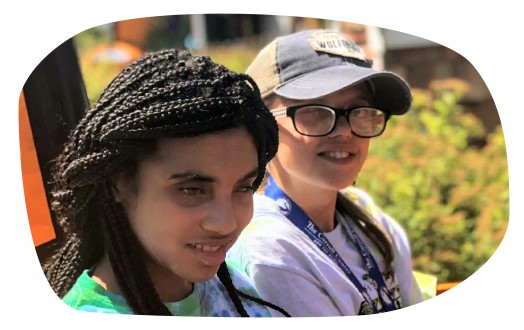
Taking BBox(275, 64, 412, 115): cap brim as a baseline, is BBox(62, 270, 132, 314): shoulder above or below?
below

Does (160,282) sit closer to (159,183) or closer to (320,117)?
(159,183)

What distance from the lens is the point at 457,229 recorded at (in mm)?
1928

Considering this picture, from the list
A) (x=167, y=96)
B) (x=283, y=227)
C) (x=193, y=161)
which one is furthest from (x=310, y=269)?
(x=167, y=96)

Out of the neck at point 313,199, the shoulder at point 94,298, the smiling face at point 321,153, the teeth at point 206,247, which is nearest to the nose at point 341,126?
the smiling face at point 321,153

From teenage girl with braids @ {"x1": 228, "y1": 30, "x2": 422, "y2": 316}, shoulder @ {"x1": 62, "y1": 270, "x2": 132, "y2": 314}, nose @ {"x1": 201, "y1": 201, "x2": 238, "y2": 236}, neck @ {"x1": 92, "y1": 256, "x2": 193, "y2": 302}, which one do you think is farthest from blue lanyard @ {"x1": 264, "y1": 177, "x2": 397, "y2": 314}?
shoulder @ {"x1": 62, "y1": 270, "x2": 132, "y2": 314}

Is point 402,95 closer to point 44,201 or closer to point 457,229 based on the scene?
point 457,229

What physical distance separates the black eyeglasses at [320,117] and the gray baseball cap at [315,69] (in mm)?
27

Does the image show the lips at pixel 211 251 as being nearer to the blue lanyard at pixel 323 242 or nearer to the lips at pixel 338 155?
the blue lanyard at pixel 323 242

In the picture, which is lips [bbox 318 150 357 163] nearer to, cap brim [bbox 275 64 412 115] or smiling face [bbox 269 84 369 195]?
smiling face [bbox 269 84 369 195]

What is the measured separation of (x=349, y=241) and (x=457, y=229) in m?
0.28

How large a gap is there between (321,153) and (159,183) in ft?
1.21

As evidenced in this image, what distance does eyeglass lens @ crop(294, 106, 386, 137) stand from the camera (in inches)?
67.5

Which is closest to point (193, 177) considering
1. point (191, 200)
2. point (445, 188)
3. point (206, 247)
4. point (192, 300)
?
point (191, 200)

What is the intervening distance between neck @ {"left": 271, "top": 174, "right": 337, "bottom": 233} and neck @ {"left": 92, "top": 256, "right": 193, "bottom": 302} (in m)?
0.29
